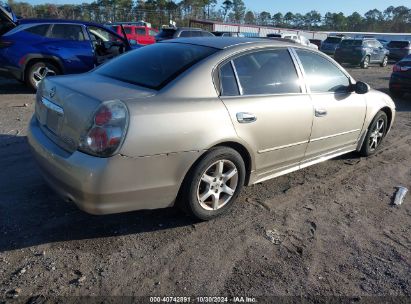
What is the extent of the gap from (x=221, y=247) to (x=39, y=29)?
7512 millimetres

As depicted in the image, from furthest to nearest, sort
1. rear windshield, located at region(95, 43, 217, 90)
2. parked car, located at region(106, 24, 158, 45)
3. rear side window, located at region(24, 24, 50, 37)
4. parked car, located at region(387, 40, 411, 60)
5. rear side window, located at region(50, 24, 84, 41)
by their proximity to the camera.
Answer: parked car, located at region(387, 40, 411, 60) < parked car, located at region(106, 24, 158, 45) < rear side window, located at region(50, 24, 84, 41) < rear side window, located at region(24, 24, 50, 37) < rear windshield, located at region(95, 43, 217, 90)

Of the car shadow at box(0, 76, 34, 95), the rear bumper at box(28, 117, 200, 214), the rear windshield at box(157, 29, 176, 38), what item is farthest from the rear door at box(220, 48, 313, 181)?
the rear windshield at box(157, 29, 176, 38)

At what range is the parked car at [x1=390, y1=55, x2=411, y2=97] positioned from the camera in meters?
10.8

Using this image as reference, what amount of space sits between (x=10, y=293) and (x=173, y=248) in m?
1.20

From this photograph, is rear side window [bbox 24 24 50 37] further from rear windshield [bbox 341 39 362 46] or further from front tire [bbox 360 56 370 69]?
front tire [bbox 360 56 370 69]

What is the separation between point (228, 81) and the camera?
3537 mm

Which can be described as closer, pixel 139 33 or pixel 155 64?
pixel 155 64

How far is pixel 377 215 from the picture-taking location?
3.94 metres

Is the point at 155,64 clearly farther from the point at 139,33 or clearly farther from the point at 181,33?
the point at 139,33

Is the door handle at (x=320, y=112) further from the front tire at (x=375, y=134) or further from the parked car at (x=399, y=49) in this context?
the parked car at (x=399, y=49)

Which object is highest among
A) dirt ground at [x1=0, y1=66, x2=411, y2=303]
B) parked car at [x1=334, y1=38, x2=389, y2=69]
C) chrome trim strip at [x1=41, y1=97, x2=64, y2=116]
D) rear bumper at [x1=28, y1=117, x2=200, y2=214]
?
chrome trim strip at [x1=41, y1=97, x2=64, y2=116]

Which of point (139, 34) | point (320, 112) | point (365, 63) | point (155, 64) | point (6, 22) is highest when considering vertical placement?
point (155, 64)

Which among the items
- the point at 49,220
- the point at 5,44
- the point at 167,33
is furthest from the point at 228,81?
the point at 167,33

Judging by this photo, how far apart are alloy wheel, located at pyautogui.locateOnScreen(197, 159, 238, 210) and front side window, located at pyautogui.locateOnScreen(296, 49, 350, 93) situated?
1.47 m
